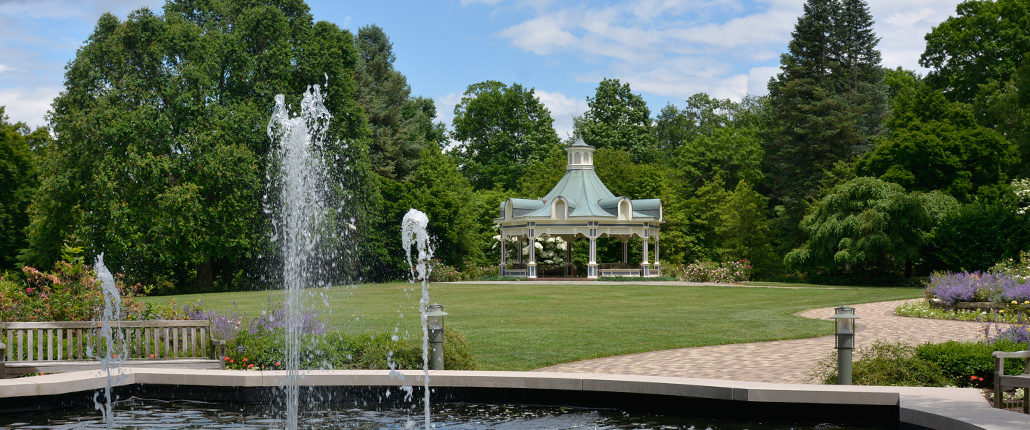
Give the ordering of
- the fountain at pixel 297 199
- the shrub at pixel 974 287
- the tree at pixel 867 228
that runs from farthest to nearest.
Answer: the tree at pixel 867 228
the shrub at pixel 974 287
the fountain at pixel 297 199

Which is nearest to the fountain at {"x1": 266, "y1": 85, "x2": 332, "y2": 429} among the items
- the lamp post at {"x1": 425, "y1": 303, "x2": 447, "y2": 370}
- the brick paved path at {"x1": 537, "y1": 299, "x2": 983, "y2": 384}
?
the lamp post at {"x1": 425, "y1": 303, "x2": 447, "y2": 370}

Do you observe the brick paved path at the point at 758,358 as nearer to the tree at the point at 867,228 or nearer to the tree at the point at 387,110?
the tree at the point at 867,228

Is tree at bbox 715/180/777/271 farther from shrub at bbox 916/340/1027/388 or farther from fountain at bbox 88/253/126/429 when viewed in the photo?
fountain at bbox 88/253/126/429

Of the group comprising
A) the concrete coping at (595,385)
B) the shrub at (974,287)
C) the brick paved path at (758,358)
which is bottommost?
the brick paved path at (758,358)

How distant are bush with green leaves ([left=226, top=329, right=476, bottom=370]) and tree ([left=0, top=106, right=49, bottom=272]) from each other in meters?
35.1

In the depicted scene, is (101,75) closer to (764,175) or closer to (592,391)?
(592,391)

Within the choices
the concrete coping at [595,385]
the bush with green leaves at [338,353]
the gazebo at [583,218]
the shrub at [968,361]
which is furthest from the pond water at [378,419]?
the gazebo at [583,218]

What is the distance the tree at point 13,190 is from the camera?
136 ft

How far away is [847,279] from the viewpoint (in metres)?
36.9

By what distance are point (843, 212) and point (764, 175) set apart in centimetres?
1868

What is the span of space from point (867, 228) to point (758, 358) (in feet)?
78.0

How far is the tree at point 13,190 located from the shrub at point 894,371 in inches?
1566

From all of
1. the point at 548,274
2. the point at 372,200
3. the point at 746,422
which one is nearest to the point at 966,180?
the point at 548,274

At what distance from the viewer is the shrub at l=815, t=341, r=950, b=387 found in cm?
917
